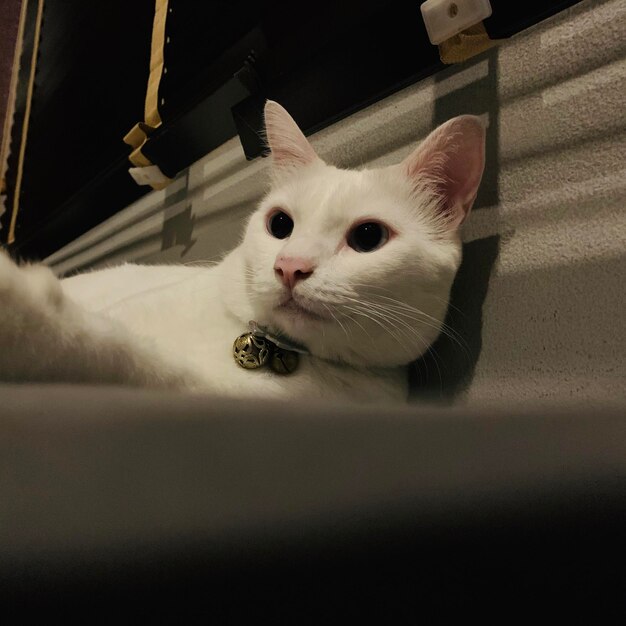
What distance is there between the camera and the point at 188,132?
1.53 meters

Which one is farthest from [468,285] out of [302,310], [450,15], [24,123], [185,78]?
[24,123]

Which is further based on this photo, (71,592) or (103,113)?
(103,113)

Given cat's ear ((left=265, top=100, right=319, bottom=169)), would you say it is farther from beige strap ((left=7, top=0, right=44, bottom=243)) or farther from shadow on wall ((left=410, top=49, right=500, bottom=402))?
beige strap ((left=7, top=0, right=44, bottom=243))

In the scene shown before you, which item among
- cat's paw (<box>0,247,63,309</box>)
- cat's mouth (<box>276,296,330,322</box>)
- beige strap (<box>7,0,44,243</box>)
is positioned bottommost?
cat's mouth (<box>276,296,330,322</box>)

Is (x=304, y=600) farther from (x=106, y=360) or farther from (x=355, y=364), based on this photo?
(x=355, y=364)

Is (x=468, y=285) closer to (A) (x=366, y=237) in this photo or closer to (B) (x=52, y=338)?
(A) (x=366, y=237)

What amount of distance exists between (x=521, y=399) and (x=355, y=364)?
0.29 meters

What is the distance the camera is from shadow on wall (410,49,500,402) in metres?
0.83

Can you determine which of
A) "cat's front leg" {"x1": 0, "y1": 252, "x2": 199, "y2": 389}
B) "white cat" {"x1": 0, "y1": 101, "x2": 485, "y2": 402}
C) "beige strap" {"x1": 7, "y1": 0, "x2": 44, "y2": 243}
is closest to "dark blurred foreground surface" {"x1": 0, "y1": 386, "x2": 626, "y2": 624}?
"cat's front leg" {"x1": 0, "y1": 252, "x2": 199, "y2": 389}

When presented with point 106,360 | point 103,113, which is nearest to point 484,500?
point 106,360

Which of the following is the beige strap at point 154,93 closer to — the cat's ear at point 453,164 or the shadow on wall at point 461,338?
the cat's ear at point 453,164

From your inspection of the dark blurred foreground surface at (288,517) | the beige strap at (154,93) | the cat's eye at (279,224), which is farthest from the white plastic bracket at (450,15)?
the beige strap at (154,93)

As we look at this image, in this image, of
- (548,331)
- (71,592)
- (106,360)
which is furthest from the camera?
(548,331)

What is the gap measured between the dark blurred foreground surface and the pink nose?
0.44 m
